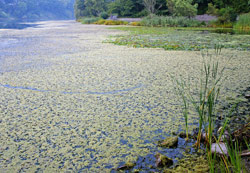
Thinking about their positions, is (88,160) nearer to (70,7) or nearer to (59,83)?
(59,83)

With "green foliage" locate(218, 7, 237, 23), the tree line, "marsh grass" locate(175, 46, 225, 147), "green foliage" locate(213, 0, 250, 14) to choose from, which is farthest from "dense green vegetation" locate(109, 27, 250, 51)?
"green foliage" locate(213, 0, 250, 14)

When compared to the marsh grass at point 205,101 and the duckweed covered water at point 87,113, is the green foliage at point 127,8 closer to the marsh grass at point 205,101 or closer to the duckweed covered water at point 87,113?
the duckweed covered water at point 87,113

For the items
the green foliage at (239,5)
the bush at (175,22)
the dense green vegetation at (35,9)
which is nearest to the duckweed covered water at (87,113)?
the bush at (175,22)

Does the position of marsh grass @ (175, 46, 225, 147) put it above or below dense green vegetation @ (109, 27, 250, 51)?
below

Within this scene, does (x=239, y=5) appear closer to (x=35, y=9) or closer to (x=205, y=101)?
(x=205, y=101)

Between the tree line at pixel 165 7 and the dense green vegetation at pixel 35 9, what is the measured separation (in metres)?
30.9

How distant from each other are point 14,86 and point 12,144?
92 centimetres

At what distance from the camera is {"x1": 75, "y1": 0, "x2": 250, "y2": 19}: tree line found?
538 inches

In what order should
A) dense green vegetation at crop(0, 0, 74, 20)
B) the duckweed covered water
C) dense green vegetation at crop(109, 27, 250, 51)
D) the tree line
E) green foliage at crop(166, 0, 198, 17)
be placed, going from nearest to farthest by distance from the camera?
the duckweed covered water → dense green vegetation at crop(109, 27, 250, 51) → green foliage at crop(166, 0, 198, 17) → the tree line → dense green vegetation at crop(0, 0, 74, 20)

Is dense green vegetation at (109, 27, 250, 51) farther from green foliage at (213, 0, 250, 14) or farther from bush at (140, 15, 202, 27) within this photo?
green foliage at (213, 0, 250, 14)

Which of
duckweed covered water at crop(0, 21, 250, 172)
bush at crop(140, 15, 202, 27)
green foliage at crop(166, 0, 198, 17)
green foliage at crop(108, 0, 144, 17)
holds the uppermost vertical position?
green foliage at crop(108, 0, 144, 17)

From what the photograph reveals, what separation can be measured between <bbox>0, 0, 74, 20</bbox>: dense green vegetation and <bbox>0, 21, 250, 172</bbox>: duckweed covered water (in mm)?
54082

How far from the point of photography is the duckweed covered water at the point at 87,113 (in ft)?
2.95

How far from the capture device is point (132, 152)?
93cm
